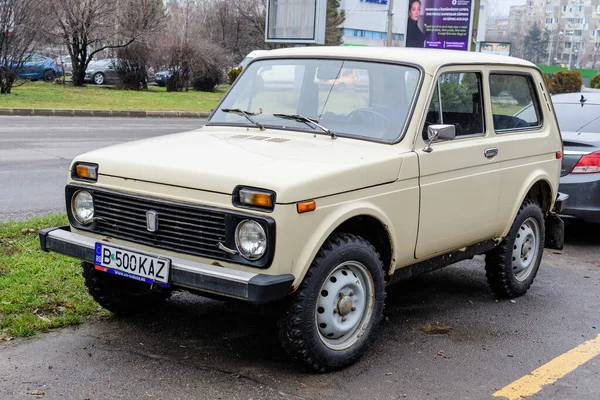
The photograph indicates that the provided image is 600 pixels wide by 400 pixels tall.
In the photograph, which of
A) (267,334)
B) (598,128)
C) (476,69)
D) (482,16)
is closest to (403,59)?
(476,69)

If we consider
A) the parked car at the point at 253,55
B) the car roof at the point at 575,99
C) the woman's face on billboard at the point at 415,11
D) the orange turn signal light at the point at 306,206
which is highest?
the woman's face on billboard at the point at 415,11

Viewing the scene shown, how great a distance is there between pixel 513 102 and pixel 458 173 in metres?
1.27

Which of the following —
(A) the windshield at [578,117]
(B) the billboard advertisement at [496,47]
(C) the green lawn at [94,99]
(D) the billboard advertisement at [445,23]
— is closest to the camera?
(A) the windshield at [578,117]

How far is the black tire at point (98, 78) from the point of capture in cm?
3738

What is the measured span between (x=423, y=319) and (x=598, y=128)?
168 inches

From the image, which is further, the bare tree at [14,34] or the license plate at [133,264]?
the bare tree at [14,34]

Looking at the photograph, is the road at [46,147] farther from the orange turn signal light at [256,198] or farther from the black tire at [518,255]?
the black tire at [518,255]

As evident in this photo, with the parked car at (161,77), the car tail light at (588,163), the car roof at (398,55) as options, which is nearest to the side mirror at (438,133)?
the car roof at (398,55)

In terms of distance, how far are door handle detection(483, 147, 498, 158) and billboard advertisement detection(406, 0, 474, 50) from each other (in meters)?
22.4

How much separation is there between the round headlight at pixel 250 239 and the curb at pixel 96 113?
1885 cm

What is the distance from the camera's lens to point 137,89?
34812mm

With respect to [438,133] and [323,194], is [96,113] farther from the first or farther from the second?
[323,194]

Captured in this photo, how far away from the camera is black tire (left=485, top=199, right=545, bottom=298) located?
606 cm

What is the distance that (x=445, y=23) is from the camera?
28172mm
